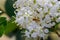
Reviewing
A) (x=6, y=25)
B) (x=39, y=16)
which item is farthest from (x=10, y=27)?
(x=39, y=16)

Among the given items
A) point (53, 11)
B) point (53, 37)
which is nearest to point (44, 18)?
point (53, 11)

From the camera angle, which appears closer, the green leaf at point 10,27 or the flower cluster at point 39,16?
the flower cluster at point 39,16

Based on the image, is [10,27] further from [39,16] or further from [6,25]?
[39,16]

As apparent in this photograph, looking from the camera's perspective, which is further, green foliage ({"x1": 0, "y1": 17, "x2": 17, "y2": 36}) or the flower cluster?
green foliage ({"x1": 0, "y1": 17, "x2": 17, "y2": 36})

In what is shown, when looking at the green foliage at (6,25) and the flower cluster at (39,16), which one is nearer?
the flower cluster at (39,16)

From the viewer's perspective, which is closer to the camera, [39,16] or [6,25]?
[39,16]

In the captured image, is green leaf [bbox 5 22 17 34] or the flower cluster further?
green leaf [bbox 5 22 17 34]

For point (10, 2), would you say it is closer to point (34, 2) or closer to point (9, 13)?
point (9, 13)

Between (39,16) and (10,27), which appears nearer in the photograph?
(39,16)
